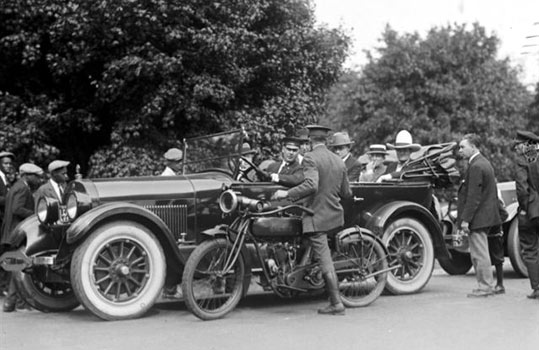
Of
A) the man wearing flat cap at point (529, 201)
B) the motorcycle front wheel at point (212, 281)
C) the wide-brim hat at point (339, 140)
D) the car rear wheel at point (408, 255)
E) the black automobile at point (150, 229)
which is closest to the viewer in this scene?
the motorcycle front wheel at point (212, 281)

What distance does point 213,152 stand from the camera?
8.98 metres

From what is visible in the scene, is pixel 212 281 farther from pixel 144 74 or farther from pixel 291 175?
pixel 144 74

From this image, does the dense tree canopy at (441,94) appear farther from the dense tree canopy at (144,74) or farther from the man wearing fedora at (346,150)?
the man wearing fedora at (346,150)

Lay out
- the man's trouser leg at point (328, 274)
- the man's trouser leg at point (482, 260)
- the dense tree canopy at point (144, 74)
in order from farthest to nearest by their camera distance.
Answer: the dense tree canopy at point (144, 74)
the man's trouser leg at point (482, 260)
the man's trouser leg at point (328, 274)

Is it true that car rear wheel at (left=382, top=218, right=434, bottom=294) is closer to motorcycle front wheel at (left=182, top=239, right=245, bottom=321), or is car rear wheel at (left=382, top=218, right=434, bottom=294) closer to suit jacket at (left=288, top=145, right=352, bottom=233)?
suit jacket at (left=288, top=145, right=352, bottom=233)

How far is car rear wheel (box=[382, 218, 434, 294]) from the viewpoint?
29.0 feet

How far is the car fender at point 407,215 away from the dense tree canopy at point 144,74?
6.34m

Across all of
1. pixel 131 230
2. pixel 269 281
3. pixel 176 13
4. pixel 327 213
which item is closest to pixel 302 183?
pixel 327 213

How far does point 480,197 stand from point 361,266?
165 centimetres

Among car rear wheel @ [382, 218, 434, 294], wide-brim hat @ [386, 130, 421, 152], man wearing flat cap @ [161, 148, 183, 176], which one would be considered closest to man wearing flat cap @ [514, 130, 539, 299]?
car rear wheel @ [382, 218, 434, 294]

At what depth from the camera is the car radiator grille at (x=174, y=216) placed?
799cm

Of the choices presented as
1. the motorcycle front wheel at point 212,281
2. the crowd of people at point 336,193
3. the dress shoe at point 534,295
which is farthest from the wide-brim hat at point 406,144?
the motorcycle front wheel at point 212,281

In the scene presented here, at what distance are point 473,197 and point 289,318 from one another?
8.81 feet

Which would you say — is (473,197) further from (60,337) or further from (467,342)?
(60,337)
